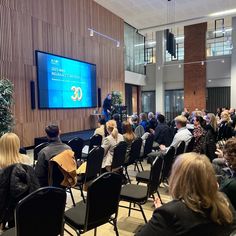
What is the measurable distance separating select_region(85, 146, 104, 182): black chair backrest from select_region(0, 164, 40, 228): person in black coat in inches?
39.1

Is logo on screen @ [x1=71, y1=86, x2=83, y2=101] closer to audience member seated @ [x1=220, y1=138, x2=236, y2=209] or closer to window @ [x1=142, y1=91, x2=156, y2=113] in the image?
audience member seated @ [x1=220, y1=138, x2=236, y2=209]

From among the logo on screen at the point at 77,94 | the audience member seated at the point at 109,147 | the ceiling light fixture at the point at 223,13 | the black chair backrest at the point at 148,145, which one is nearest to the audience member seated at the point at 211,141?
the black chair backrest at the point at 148,145

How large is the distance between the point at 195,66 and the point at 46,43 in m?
9.75

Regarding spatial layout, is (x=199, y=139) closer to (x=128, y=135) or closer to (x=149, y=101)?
(x=128, y=135)

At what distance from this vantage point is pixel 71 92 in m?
9.01

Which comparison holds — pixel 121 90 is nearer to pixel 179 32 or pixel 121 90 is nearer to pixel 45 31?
pixel 45 31

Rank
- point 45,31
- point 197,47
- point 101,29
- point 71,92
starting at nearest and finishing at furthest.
A: point 45,31 < point 71,92 < point 101,29 < point 197,47

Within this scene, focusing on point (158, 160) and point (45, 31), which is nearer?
point (158, 160)

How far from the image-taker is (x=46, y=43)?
26.1 ft

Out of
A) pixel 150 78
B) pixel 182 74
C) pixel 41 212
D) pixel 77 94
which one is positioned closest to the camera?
pixel 41 212

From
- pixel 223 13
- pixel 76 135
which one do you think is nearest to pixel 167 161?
pixel 76 135

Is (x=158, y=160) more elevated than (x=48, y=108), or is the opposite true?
(x=48, y=108)

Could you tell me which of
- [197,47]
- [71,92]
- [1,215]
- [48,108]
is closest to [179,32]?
[197,47]

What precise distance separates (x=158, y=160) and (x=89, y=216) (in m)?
0.98
